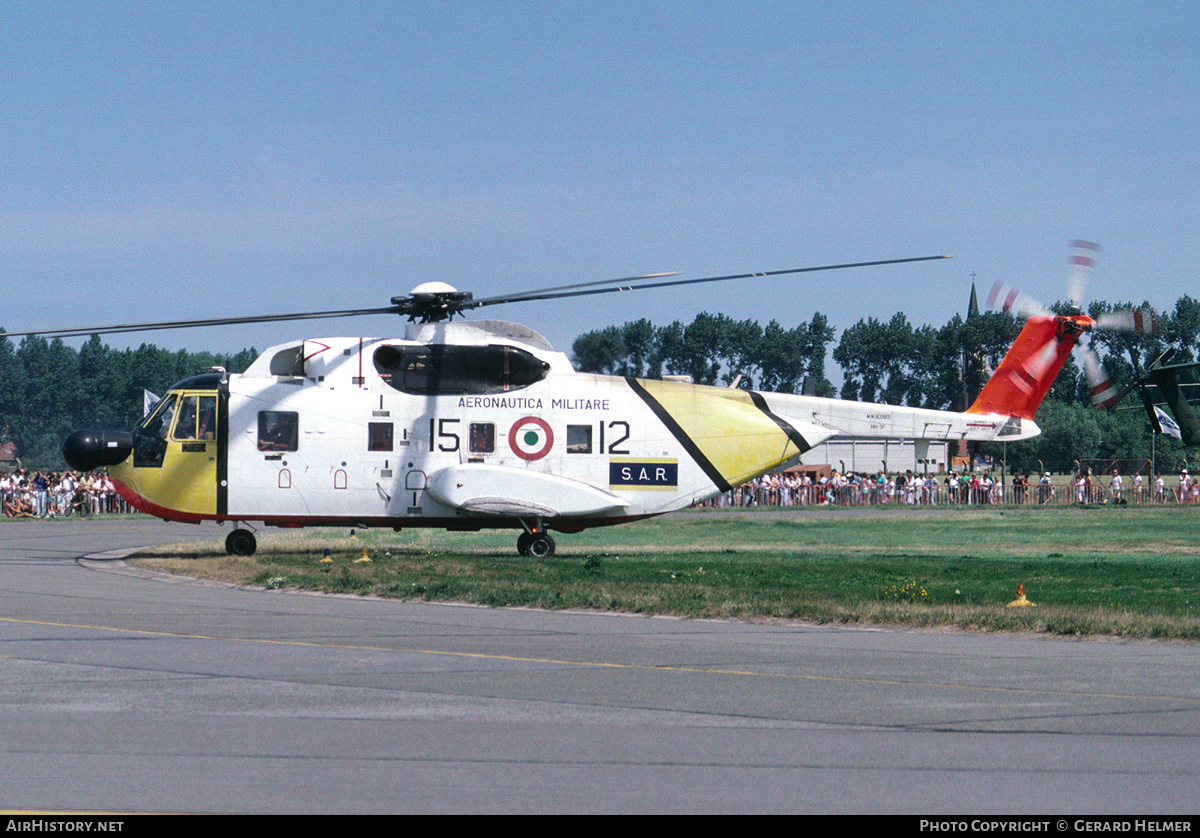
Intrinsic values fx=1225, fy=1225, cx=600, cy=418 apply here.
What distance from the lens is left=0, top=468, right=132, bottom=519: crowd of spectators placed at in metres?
44.7

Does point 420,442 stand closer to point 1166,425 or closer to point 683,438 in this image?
point 683,438

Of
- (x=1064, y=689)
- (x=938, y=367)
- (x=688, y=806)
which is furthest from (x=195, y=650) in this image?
(x=938, y=367)

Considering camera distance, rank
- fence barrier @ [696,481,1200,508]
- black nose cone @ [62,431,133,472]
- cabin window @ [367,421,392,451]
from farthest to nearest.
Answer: fence barrier @ [696,481,1200,508], cabin window @ [367,421,392,451], black nose cone @ [62,431,133,472]

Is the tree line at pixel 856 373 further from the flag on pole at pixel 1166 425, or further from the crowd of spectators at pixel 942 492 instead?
the flag on pole at pixel 1166 425

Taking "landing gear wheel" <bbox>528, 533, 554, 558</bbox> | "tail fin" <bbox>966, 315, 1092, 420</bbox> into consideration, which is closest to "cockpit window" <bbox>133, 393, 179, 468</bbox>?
"landing gear wheel" <bbox>528, 533, 554, 558</bbox>

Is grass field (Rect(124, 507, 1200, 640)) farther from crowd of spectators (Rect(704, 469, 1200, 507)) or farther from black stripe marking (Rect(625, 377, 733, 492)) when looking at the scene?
crowd of spectators (Rect(704, 469, 1200, 507))

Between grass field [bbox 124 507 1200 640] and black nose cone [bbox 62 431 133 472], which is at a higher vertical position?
black nose cone [bbox 62 431 133 472]

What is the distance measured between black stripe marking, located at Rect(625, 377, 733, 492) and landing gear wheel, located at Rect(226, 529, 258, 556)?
26.3 feet

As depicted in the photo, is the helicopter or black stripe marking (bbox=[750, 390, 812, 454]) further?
black stripe marking (bbox=[750, 390, 812, 454])

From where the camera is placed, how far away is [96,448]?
75.3ft

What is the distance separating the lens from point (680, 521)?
38.6 meters

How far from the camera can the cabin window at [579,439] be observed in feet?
77.7

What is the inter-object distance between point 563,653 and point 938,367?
434 feet

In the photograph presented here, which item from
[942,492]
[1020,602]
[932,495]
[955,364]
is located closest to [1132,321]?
[1020,602]
